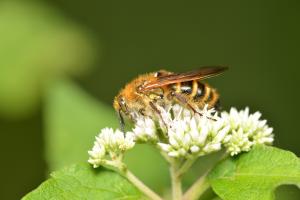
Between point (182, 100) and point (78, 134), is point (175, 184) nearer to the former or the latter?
point (182, 100)

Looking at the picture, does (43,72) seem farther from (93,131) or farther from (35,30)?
(93,131)

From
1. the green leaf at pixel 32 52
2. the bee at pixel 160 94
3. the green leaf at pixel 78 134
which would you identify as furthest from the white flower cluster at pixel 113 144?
the green leaf at pixel 32 52

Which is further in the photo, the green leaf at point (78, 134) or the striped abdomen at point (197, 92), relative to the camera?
the green leaf at point (78, 134)

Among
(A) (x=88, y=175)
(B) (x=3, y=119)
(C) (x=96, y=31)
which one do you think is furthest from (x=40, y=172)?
(C) (x=96, y=31)

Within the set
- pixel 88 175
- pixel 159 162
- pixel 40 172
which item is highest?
pixel 88 175

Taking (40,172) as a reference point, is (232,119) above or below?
above

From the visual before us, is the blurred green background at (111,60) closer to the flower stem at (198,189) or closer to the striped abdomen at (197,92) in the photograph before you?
the striped abdomen at (197,92)
